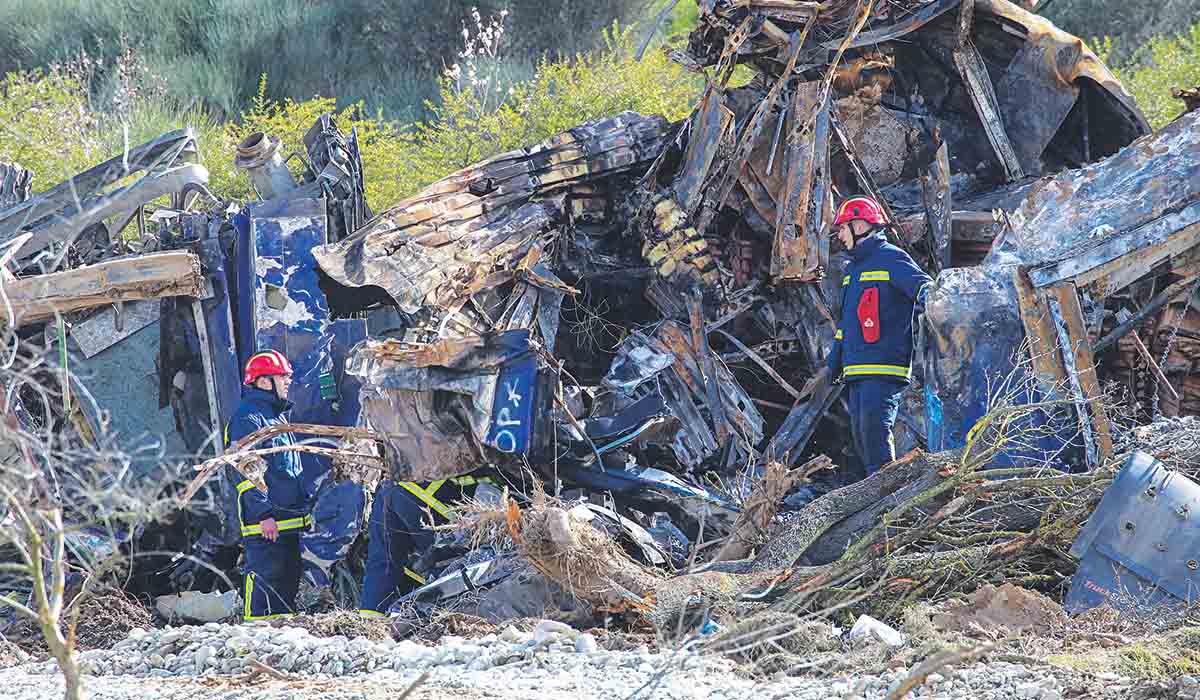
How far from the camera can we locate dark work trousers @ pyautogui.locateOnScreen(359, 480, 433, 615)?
6785 mm

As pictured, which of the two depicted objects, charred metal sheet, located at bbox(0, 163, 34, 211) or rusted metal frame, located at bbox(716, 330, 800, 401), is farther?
charred metal sheet, located at bbox(0, 163, 34, 211)

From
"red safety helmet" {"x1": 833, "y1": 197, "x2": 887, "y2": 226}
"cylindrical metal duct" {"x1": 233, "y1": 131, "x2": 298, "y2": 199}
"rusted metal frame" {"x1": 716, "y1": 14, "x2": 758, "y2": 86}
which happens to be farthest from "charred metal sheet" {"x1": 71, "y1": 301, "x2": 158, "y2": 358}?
"red safety helmet" {"x1": 833, "y1": 197, "x2": 887, "y2": 226}

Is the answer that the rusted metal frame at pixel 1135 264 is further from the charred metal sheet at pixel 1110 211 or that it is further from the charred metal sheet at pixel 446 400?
the charred metal sheet at pixel 446 400

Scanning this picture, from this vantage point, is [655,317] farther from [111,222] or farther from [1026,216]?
[111,222]

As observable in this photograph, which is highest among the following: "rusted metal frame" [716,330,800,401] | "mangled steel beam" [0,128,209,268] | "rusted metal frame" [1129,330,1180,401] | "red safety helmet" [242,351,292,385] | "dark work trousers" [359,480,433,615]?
"mangled steel beam" [0,128,209,268]

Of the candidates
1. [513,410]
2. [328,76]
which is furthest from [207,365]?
[328,76]

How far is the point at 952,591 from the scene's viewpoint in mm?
5461

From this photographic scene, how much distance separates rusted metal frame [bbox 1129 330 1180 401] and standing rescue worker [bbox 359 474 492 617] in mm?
3249

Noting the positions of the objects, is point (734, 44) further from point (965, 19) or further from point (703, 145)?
point (965, 19)

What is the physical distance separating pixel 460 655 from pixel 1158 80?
10.6 m

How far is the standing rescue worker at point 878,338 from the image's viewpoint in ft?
22.9

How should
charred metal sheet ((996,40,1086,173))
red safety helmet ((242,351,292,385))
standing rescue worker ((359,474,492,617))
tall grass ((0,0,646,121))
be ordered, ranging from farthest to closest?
1. tall grass ((0,0,646,121))
2. charred metal sheet ((996,40,1086,173))
3. red safety helmet ((242,351,292,385))
4. standing rescue worker ((359,474,492,617))

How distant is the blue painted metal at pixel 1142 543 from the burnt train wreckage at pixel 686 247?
1498mm

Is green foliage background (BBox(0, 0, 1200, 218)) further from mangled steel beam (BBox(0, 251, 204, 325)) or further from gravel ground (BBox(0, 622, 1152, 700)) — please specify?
gravel ground (BBox(0, 622, 1152, 700))
